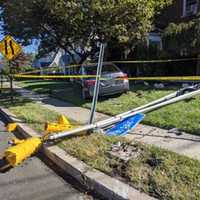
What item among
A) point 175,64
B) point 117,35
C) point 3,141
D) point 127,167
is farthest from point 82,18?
point 127,167

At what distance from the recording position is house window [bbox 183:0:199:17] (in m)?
20.5

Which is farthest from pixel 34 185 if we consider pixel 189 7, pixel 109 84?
pixel 189 7

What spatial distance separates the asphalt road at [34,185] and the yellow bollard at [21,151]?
0.13 meters

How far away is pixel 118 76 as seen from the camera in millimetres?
12430

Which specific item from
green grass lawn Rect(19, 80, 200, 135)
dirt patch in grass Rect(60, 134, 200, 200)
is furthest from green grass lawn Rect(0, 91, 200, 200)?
green grass lawn Rect(19, 80, 200, 135)

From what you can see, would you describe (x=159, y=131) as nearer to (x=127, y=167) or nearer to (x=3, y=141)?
(x=127, y=167)

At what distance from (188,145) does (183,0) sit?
17356mm

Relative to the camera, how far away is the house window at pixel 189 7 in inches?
809

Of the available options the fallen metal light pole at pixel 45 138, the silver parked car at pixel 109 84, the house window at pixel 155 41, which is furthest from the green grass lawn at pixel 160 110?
the house window at pixel 155 41

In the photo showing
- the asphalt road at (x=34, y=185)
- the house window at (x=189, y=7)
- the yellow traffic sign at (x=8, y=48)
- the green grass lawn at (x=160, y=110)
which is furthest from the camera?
the house window at (x=189, y=7)

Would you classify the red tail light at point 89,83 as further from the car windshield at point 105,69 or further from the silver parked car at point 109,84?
the car windshield at point 105,69

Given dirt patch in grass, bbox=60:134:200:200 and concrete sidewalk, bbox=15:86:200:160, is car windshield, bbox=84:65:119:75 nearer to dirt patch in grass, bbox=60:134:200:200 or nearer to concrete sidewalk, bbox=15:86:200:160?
concrete sidewalk, bbox=15:86:200:160

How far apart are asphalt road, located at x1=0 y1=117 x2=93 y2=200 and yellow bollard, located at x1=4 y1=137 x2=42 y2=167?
132 mm

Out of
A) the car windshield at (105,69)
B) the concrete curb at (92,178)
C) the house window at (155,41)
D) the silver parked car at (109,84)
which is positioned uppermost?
the house window at (155,41)
